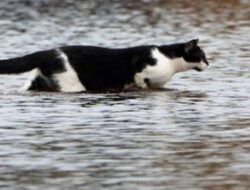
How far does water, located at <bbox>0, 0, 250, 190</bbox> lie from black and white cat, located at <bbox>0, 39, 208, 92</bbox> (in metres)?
0.25

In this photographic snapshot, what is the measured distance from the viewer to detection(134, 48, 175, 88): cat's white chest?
13789mm

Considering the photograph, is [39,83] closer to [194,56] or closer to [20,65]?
[20,65]

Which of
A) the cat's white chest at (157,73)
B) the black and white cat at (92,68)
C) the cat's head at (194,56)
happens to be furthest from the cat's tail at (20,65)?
the cat's head at (194,56)

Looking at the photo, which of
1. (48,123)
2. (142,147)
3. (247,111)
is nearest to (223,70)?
(247,111)

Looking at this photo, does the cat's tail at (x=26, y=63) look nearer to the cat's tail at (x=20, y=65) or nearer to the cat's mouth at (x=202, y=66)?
the cat's tail at (x=20, y=65)

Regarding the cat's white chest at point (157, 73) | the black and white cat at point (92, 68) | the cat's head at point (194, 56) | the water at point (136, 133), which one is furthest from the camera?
the cat's head at point (194, 56)

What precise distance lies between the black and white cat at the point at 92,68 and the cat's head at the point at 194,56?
1.48 feet

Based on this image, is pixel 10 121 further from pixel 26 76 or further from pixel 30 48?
pixel 30 48

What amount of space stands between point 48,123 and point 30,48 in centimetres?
879

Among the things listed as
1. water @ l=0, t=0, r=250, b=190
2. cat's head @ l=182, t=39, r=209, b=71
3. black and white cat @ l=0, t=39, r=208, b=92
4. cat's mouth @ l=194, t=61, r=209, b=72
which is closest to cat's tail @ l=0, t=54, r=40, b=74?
black and white cat @ l=0, t=39, r=208, b=92

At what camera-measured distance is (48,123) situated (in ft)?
35.5

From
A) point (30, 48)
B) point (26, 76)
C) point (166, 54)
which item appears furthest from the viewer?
point (30, 48)

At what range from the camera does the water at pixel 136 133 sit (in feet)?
26.2

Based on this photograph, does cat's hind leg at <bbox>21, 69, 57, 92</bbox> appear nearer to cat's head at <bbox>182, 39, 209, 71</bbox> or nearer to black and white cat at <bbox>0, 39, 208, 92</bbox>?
black and white cat at <bbox>0, 39, 208, 92</bbox>
